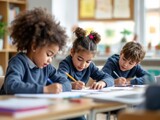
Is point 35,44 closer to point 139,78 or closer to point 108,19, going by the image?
point 139,78

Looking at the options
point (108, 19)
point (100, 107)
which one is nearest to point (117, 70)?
point (100, 107)

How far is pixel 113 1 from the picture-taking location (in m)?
4.25

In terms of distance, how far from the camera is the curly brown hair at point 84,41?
7.72ft

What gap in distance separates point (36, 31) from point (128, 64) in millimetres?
920

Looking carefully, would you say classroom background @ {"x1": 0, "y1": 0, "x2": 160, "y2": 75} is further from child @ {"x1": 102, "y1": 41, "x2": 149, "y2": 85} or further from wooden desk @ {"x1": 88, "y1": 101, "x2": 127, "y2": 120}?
wooden desk @ {"x1": 88, "y1": 101, "x2": 127, "y2": 120}

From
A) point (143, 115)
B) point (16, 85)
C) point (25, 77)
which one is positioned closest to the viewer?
point (143, 115)

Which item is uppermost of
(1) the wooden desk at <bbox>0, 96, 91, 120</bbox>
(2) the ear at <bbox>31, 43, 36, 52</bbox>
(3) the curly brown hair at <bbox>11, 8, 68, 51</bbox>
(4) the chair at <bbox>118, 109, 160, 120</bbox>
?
(3) the curly brown hair at <bbox>11, 8, 68, 51</bbox>

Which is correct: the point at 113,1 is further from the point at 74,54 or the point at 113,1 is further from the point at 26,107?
the point at 26,107

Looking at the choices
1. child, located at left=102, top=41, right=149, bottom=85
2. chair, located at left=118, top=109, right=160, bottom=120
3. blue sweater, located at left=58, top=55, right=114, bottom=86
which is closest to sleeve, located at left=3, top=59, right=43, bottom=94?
blue sweater, located at left=58, top=55, right=114, bottom=86

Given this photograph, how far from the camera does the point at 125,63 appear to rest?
103 inches

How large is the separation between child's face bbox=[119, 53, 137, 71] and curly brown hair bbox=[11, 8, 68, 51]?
727mm

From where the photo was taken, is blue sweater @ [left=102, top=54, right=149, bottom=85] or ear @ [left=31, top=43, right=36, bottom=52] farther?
blue sweater @ [left=102, top=54, right=149, bottom=85]

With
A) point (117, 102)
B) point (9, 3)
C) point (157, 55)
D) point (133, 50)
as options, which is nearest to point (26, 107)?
point (117, 102)

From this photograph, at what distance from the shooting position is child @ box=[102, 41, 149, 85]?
2582mm
